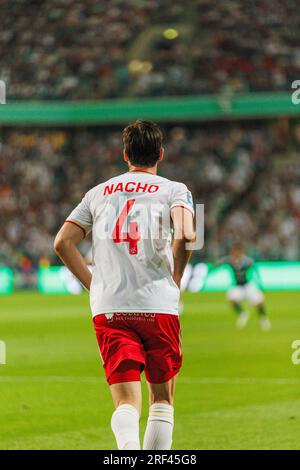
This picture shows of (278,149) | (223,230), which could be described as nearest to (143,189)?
(223,230)

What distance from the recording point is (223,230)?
34.2 m

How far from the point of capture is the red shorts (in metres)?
4.70

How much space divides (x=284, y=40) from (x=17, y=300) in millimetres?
17863

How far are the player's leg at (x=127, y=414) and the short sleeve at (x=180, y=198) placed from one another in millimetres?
871

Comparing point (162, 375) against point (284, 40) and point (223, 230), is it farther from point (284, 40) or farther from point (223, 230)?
point (284, 40)

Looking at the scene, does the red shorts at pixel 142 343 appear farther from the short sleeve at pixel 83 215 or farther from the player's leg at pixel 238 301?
the player's leg at pixel 238 301

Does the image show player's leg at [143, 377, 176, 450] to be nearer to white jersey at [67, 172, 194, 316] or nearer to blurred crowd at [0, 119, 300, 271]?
white jersey at [67, 172, 194, 316]

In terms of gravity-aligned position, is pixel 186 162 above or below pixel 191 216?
above

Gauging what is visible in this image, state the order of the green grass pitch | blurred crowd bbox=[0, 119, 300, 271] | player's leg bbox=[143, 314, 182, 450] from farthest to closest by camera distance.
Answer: blurred crowd bbox=[0, 119, 300, 271], the green grass pitch, player's leg bbox=[143, 314, 182, 450]

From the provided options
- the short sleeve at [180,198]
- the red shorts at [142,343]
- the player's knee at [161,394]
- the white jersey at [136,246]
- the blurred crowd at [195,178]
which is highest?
the blurred crowd at [195,178]

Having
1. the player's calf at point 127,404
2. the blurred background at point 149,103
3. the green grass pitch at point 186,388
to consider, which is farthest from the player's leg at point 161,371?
the blurred background at point 149,103

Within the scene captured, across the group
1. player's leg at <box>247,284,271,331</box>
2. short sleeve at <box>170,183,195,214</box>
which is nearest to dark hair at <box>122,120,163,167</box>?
short sleeve at <box>170,183,195,214</box>

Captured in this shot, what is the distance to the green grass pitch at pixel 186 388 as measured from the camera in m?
7.40

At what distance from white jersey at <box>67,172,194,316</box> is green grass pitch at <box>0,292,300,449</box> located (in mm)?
2401
